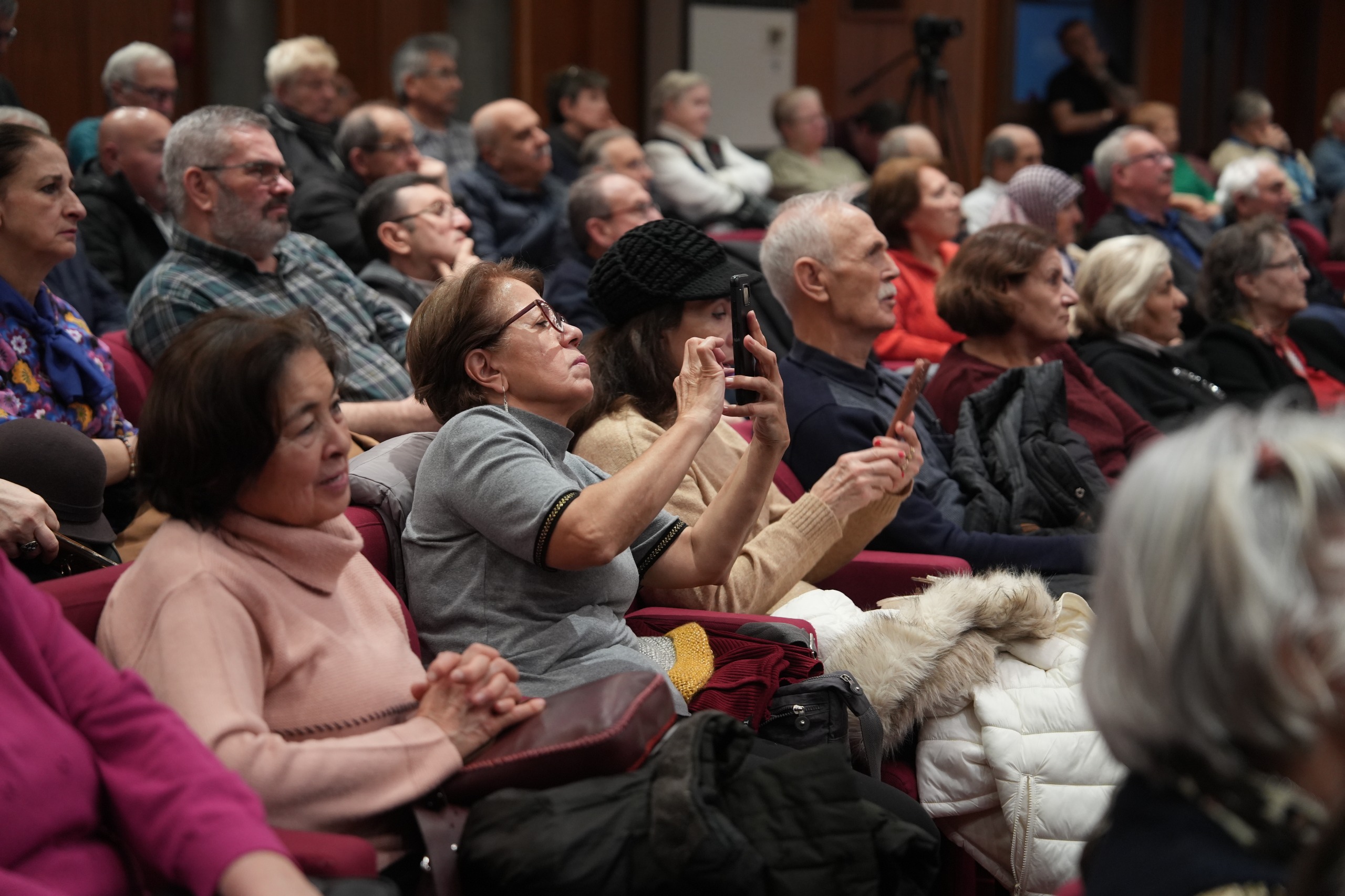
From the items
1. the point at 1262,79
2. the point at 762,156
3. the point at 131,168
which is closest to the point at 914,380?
the point at 131,168

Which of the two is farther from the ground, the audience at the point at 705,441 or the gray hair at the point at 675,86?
the gray hair at the point at 675,86

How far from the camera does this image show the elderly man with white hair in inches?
106

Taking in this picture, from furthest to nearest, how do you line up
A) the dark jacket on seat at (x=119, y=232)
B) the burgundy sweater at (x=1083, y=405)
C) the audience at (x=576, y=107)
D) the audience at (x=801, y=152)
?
1. the audience at (x=801, y=152)
2. the audience at (x=576, y=107)
3. the dark jacket on seat at (x=119, y=232)
4. the burgundy sweater at (x=1083, y=405)

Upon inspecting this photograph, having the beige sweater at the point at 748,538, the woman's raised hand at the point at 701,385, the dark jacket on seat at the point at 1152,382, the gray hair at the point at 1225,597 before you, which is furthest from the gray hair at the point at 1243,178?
the gray hair at the point at 1225,597

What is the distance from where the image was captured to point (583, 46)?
23.9ft

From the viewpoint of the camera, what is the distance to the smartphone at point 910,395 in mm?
2408

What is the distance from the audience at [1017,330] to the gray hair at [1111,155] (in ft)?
8.48

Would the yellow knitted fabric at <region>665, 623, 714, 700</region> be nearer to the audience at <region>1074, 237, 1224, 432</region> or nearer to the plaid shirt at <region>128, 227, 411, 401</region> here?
the plaid shirt at <region>128, 227, 411, 401</region>

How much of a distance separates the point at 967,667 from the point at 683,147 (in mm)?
4535

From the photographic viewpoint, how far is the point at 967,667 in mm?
1998

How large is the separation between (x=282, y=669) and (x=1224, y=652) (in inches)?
37.5

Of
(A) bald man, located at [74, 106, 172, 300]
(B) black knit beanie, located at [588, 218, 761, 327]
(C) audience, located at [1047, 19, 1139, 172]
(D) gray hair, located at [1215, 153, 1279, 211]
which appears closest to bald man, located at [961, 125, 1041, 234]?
(D) gray hair, located at [1215, 153, 1279, 211]

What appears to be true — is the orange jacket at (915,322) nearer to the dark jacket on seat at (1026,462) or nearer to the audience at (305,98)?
the dark jacket on seat at (1026,462)

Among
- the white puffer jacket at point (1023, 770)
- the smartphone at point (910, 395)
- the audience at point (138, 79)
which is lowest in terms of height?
the white puffer jacket at point (1023, 770)
